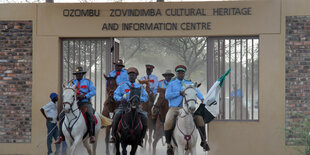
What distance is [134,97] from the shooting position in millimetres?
9289

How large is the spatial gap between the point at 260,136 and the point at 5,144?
696 centimetres

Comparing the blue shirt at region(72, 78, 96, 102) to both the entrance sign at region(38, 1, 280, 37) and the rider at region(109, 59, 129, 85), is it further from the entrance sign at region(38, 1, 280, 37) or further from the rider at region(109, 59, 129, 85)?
the entrance sign at region(38, 1, 280, 37)

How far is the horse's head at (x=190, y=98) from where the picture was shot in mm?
8505

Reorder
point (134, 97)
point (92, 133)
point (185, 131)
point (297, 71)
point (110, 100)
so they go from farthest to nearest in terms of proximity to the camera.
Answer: point (110, 100), point (297, 71), point (92, 133), point (185, 131), point (134, 97)

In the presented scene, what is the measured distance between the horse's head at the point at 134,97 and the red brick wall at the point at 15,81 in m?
4.25

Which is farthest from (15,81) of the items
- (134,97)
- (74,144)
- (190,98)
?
(190,98)

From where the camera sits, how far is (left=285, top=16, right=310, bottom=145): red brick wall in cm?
1188

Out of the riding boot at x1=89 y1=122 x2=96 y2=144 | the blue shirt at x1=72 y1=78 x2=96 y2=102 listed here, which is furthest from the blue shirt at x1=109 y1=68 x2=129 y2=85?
the riding boot at x1=89 y1=122 x2=96 y2=144

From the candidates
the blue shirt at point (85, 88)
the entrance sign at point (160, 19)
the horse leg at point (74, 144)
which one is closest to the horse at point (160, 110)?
the entrance sign at point (160, 19)

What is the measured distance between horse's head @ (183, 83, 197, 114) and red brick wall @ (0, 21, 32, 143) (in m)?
5.40

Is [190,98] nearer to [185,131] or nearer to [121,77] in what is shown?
[185,131]

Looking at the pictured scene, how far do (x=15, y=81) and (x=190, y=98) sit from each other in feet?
19.4

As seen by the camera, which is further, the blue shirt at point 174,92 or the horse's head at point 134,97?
the blue shirt at point 174,92

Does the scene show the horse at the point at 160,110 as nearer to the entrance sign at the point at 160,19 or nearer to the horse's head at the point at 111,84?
the horse's head at the point at 111,84
